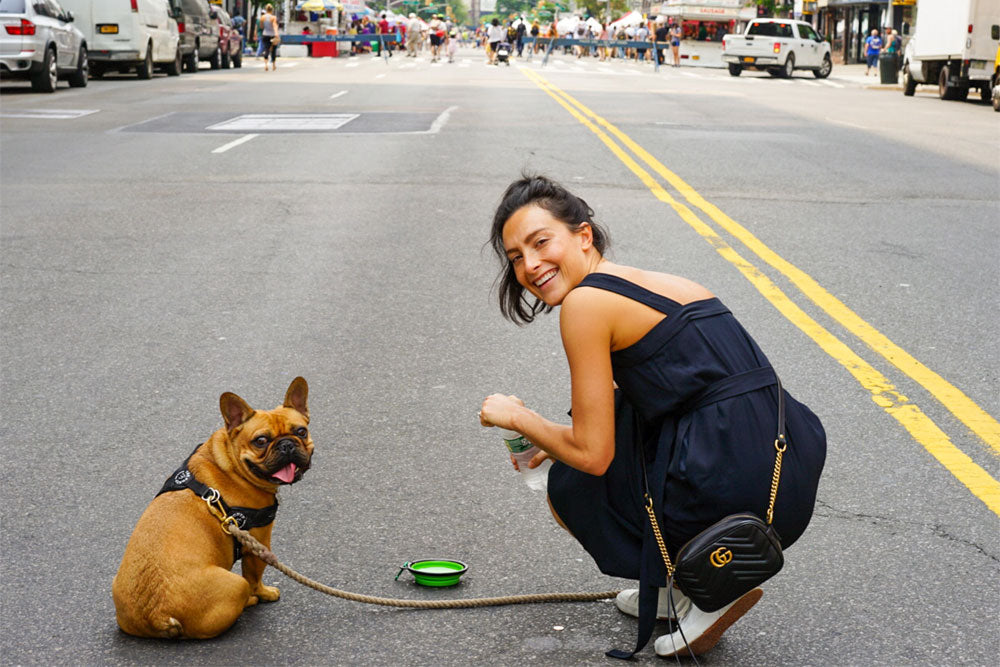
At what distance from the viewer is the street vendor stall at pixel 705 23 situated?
5512 cm

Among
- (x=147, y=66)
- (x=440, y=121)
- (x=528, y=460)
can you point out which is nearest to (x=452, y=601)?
(x=528, y=460)

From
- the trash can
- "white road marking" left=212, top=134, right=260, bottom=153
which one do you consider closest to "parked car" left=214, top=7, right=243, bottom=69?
the trash can

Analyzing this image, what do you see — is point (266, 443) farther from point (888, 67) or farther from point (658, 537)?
point (888, 67)

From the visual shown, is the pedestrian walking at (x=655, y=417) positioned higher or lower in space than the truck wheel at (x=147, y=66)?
lower

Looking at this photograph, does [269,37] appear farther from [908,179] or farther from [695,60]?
[908,179]

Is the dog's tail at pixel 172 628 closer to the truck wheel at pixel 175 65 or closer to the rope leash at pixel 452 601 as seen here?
the rope leash at pixel 452 601

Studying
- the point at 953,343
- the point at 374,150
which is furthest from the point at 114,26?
the point at 953,343

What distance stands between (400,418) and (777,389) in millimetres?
2449

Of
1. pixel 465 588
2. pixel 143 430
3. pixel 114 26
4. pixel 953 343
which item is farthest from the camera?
pixel 114 26

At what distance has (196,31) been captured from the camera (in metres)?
34.9

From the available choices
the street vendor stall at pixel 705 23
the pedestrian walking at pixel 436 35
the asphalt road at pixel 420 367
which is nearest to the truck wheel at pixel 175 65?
the asphalt road at pixel 420 367

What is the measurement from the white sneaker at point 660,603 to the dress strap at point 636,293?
755 mm

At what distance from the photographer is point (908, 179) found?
12.9 meters

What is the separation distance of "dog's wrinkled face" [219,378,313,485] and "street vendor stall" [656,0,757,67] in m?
54.1
